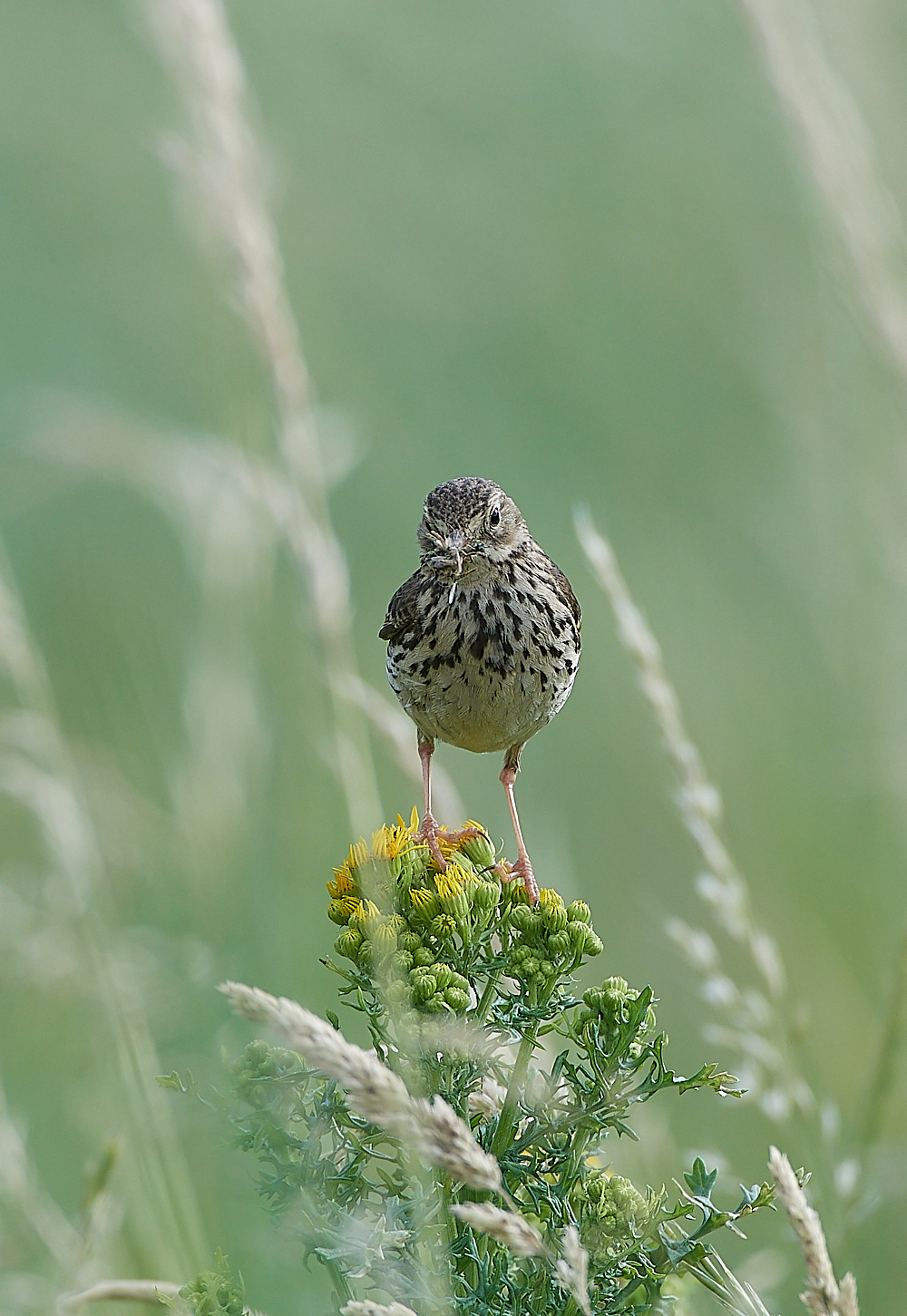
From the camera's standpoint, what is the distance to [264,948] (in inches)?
126

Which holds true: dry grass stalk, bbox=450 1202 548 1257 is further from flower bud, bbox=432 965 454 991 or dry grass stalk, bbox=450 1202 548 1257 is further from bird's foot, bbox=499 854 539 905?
bird's foot, bbox=499 854 539 905

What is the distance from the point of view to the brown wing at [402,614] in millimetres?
4207

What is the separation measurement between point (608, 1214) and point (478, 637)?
1876mm

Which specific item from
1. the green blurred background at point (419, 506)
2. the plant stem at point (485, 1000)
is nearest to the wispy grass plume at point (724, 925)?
the green blurred background at point (419, 506)

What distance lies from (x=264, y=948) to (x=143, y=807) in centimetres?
192

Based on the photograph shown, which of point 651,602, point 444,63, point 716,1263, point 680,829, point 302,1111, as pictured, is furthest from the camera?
point 444,63

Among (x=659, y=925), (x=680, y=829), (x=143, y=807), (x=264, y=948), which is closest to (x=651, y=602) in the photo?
(x=680, y=829)

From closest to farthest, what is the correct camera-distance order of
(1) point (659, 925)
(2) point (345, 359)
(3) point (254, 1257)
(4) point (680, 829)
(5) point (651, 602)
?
(3) point (254, 1257) → (1) point (659, 925) → (4) point (680, 829) → (5) point (651, 602) → (2) point (345, 359)

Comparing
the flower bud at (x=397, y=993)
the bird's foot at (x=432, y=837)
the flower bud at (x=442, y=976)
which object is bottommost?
the flower bud at (x=397, y=993)

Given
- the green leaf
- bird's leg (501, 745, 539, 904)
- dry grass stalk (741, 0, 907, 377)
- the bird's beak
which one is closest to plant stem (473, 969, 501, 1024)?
bird's leg (501, 745, 539, 904)

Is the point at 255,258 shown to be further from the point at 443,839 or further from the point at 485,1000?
the point at 485,1000

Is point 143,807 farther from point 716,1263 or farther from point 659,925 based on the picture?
point 716,1263

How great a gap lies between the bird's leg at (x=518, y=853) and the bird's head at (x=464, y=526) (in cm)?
61

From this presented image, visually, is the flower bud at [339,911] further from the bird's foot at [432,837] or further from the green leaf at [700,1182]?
the green leaf at [700,1182]
